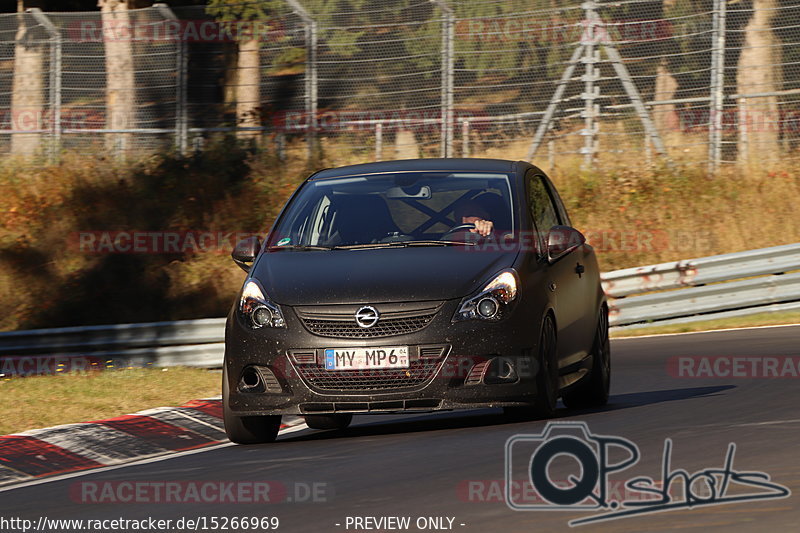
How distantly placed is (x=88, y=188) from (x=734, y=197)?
32.7 feet

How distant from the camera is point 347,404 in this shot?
361 inches

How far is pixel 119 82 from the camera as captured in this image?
24.9 meters

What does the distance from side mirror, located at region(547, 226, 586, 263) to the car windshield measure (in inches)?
10.4

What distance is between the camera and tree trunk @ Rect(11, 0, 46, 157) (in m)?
24.7

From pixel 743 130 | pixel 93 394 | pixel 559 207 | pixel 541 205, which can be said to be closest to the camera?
pixel 541 205

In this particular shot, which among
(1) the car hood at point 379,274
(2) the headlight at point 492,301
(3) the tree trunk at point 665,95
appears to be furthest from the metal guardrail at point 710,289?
(2) the headlight at point 492,301

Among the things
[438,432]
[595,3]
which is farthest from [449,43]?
[438,432]

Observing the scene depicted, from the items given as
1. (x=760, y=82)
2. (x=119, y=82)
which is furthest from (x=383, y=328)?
(x=119, y=82)

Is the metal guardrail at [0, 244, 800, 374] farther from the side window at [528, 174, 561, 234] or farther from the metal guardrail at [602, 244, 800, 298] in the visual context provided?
the side window at [528, 174, 561, 234]

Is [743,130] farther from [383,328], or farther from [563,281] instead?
[383,328]

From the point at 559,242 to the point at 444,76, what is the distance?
546 inches

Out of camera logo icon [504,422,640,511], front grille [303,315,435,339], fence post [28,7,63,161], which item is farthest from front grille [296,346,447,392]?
fence post [28,7,63,161]

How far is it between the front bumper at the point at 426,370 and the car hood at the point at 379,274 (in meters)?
0.14

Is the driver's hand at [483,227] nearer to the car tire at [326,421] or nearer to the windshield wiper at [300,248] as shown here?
the windshield wiper at [300,248]
